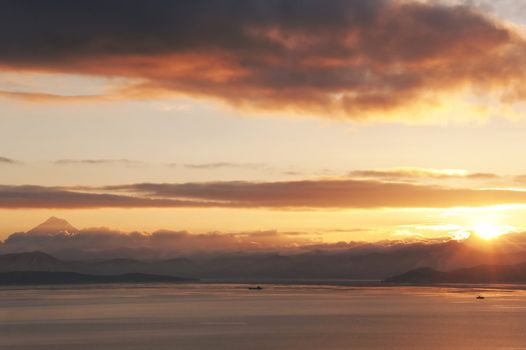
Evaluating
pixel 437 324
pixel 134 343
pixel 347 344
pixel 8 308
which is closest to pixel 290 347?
pixel 347 344

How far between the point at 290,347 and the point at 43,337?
102ft

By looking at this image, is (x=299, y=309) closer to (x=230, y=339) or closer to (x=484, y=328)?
(x=484, y=328)

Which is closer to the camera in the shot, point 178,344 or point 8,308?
point 178,344

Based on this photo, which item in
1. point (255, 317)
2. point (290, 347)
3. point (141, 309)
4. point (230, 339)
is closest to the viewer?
point (290, 347)

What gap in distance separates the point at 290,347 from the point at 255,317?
1906 inches

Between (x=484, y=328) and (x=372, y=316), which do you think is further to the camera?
(x=372, y=316)

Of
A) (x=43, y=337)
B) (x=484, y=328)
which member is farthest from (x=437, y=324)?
(x=43, y=337)

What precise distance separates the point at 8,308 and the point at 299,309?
54644 mm

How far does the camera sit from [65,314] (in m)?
142

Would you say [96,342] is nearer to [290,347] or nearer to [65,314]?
[290,347]

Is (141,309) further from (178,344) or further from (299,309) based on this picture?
(178,344)

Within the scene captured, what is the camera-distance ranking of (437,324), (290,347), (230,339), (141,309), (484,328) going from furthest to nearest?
1. (141,309)
2. (437,324)
3. (484,328)
4. (230,339)
5. (290,347)

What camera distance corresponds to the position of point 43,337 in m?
101

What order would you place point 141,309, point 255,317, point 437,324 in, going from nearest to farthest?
point 437,324 < point 255,317 < point 141,309
